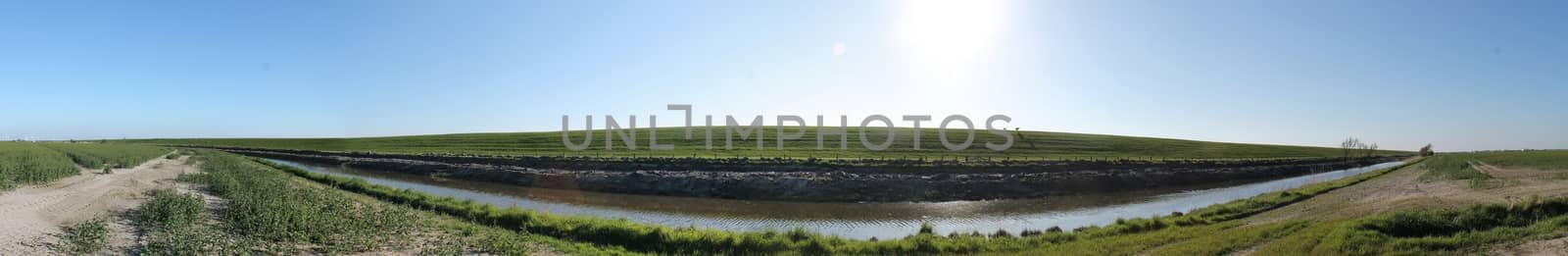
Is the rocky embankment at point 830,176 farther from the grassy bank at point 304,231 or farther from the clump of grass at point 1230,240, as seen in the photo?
the clump of grass at point 1230,240

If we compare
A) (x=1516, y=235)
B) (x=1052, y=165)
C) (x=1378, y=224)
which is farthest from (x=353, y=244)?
(x=1052, y=165)

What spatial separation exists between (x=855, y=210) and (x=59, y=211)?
23.8m

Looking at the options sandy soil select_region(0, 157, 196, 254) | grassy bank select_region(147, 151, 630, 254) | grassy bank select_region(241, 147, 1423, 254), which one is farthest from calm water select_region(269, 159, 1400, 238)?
sandy soil select_region(0, 157, 196, 254)

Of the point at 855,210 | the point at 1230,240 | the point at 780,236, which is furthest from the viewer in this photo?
the point at 855,210

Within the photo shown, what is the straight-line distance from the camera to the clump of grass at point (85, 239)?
1101cm

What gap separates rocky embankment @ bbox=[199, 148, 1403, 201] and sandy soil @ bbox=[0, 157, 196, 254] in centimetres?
1965

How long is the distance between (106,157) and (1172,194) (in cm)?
6198

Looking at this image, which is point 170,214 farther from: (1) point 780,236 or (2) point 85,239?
(1) point 780,236

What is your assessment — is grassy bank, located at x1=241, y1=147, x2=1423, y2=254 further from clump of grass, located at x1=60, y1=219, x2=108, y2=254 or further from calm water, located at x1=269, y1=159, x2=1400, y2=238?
clump of grass, located at x1=60, y1=219, x2=108, y2=254

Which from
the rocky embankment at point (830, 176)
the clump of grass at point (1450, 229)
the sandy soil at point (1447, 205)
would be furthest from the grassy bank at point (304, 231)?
the rocky embankment at point (830, 176)

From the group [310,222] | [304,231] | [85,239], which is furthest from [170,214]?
[304,231]

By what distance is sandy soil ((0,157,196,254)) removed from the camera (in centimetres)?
1170

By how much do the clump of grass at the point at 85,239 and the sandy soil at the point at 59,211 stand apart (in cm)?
17

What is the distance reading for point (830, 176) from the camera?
117 feet
